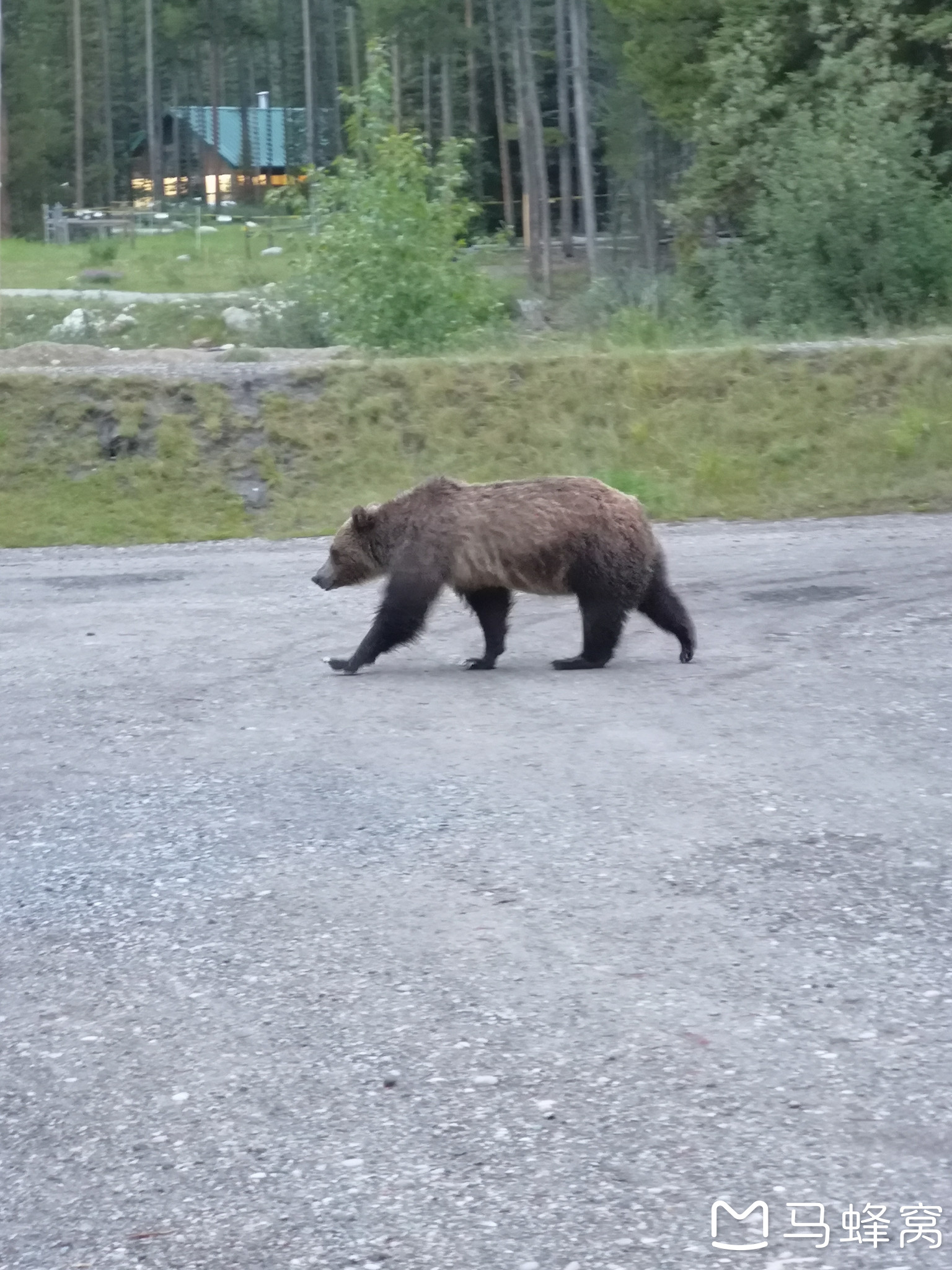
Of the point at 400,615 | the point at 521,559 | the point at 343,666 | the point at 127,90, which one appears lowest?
the point at 343,666

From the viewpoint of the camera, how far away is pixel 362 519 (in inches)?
397

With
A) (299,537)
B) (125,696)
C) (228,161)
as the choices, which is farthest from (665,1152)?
(228,161)

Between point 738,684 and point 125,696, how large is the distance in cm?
334

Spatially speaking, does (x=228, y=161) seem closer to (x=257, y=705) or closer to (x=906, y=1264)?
(x=257, y=705)

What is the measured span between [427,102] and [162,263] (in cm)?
1213

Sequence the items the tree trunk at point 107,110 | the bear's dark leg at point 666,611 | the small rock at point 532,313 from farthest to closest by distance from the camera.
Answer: the tree trunk at point 107,110 → the small rock at point 532,313 → the bear's dark leg at point 666,611

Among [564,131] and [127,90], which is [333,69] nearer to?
[127,90]

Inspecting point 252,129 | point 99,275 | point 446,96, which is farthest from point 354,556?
point 252,129

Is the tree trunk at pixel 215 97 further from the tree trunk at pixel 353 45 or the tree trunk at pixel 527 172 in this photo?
the tree trunk at pixel 527 172

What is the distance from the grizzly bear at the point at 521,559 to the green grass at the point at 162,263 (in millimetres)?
34614

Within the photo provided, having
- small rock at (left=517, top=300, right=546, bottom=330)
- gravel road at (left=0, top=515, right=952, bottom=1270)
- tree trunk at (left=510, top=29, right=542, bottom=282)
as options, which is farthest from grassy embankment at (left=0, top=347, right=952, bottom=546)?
tree trunk at (left=510, top=29, right=542, bottom=282)

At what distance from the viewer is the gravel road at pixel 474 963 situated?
12.7ft

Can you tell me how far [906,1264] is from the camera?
3.54 m

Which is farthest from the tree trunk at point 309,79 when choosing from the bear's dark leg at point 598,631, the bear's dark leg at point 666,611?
the bear's dark leg at point 598,631
